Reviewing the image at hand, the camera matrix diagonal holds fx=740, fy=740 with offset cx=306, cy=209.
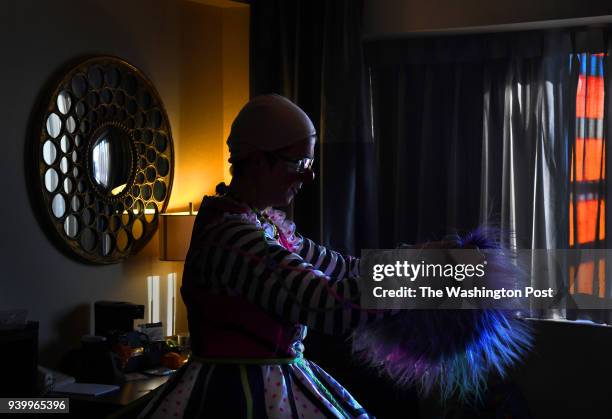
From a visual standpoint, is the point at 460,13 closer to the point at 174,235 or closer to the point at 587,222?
the point at 587,222

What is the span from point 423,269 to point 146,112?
2540 mm

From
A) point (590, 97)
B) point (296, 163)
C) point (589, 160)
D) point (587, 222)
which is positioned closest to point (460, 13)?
point (590, 97)

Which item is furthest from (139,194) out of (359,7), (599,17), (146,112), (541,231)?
(599,17)

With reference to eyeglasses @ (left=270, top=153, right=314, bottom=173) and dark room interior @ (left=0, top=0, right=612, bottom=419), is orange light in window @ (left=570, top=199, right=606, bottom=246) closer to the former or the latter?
dark room interior @ (left=0, top=0, right=612, bottom=419)

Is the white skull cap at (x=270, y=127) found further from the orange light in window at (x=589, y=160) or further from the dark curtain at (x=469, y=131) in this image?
the orange light in window at (x=589, y=160)

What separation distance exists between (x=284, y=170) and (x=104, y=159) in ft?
6.94

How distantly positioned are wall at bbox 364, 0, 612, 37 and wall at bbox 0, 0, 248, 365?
2.51 ft

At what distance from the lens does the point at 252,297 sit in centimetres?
127

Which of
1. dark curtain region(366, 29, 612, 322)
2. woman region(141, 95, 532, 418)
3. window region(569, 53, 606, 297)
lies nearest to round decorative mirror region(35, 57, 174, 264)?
dark curtain region(366, 29, 612, 322)

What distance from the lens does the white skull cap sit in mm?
1381

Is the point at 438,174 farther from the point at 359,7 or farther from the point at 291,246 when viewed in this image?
the point at 291,246

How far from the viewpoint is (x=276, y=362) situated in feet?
4.58

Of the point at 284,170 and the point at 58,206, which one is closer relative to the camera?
the point at 284,170

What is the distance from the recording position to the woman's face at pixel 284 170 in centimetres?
139
